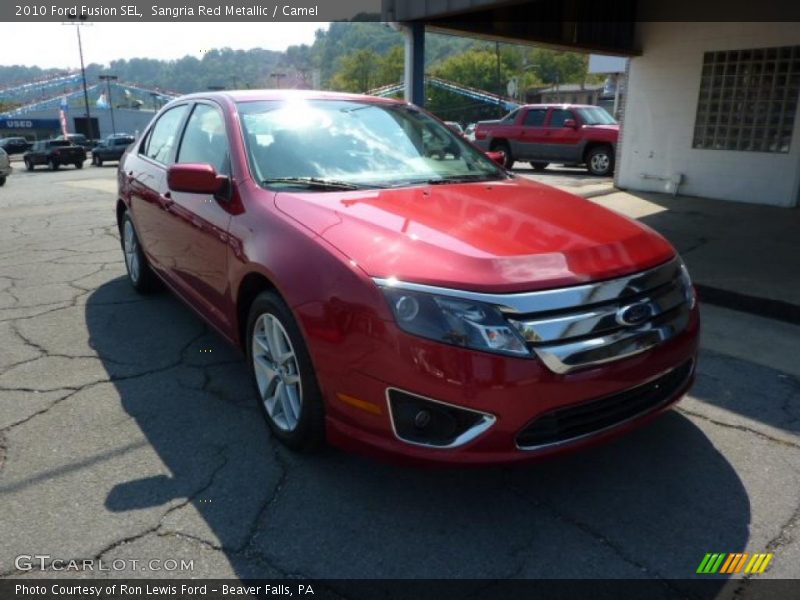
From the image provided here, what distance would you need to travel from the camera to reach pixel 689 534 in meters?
2.29

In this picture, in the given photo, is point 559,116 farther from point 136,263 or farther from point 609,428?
point 609,428

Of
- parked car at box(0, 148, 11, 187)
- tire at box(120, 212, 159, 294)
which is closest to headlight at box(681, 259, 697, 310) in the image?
tire at box(120, 212, 159, 294)

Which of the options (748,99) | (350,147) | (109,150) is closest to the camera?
(350,147)

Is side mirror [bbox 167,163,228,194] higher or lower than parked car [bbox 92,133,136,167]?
higher

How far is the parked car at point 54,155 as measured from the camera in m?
29.5

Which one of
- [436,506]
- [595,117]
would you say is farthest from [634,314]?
[595,117]

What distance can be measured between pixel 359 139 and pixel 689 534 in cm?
251

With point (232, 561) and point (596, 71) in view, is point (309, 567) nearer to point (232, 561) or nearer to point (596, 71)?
point (232, 561)

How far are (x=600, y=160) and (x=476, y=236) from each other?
14.3 meters

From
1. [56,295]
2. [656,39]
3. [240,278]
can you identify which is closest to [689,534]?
[240,278]

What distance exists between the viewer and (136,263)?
16.5 ft

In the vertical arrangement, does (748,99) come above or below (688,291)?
above

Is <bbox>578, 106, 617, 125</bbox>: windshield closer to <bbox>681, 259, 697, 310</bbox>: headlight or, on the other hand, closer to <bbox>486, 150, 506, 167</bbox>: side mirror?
<bbox>486, 150, 506, 167</bbox>: side mirror

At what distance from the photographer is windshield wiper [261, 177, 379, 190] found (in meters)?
3.04
